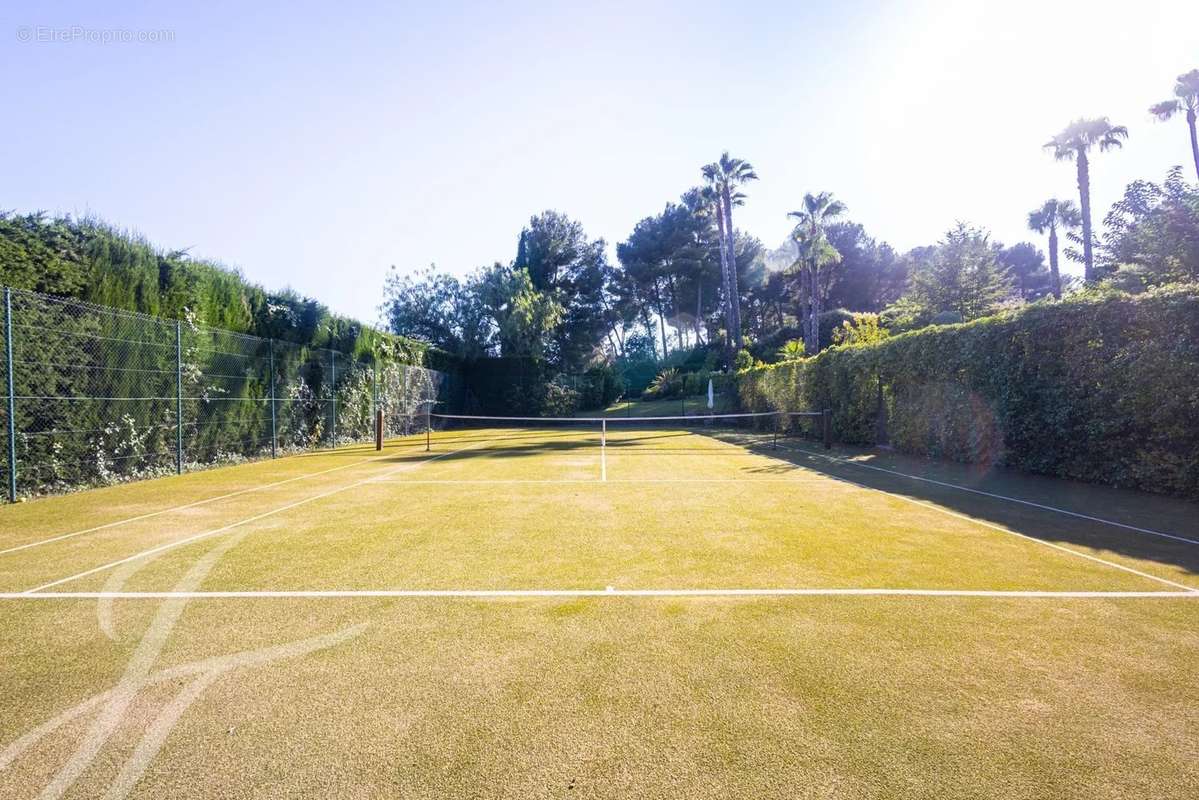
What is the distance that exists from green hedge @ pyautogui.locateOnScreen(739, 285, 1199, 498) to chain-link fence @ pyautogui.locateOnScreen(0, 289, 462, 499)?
1517cm

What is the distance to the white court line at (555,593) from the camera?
3.94 meters

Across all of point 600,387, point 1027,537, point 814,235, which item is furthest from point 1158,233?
point 600,387

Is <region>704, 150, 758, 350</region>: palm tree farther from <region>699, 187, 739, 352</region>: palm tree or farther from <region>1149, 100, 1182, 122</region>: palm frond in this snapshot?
<region>1149, 100, 1182, 122</region>: palm frond

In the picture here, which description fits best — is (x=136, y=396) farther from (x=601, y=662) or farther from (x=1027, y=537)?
(x=1027, y=537)

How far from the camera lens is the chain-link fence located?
7770 millimetres

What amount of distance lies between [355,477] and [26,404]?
440cm

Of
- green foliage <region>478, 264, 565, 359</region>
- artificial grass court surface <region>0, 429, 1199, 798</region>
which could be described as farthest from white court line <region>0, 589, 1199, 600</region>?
green foliage <region>478, 264, 565, 359</region>

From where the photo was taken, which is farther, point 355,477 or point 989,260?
point 989,260

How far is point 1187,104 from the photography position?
110ft

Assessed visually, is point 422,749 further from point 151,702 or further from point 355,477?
point 355,477

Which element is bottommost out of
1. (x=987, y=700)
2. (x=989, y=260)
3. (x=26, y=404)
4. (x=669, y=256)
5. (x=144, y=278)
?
(x=987, y=700)

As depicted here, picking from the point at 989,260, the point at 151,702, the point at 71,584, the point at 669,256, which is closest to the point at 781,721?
the point at 151,702

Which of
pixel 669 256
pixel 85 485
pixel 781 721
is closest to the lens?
pixel 781 721

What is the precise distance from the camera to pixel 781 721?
95.3 inches
